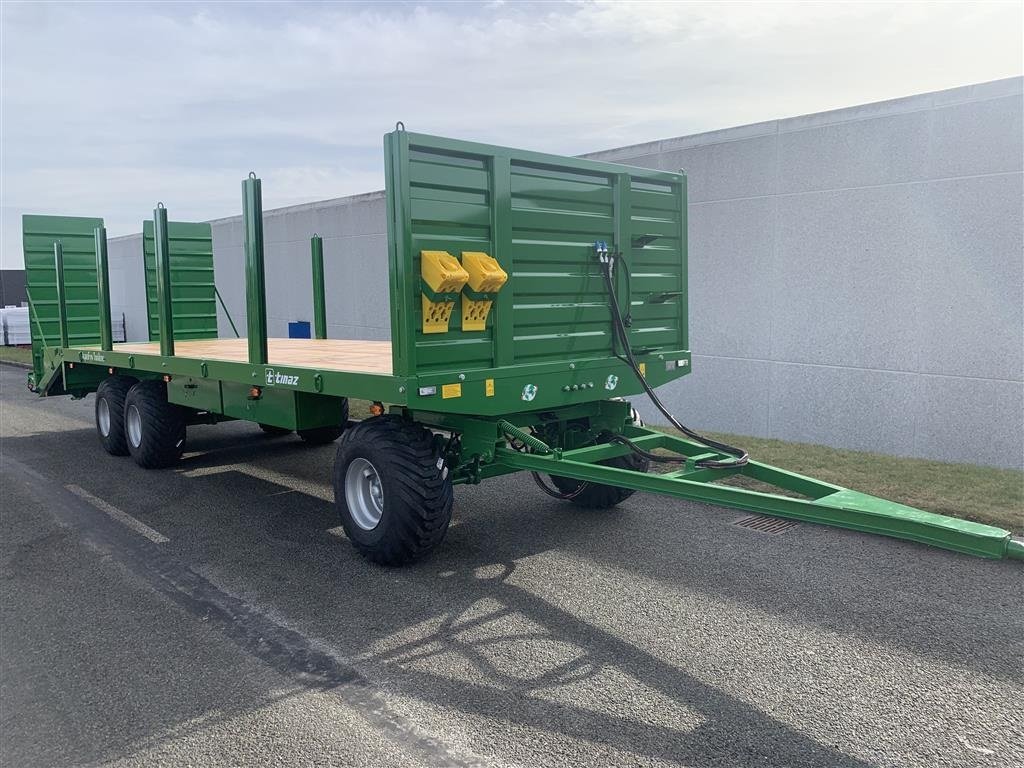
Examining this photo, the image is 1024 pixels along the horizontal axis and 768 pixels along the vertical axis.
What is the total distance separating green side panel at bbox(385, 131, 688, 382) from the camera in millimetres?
4797

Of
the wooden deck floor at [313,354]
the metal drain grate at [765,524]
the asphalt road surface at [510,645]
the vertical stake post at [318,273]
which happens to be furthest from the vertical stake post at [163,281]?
the metal drain grate at [765,524]

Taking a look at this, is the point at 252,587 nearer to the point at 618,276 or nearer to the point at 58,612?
the point at 58,612

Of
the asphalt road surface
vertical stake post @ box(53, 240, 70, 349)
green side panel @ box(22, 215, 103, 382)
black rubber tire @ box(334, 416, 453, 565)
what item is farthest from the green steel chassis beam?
green side panel @ box(22, 215, 103, 382)

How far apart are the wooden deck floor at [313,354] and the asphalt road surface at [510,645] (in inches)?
47.7

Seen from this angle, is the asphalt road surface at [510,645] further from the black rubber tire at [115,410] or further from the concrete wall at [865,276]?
the concrete wall at [865,276]

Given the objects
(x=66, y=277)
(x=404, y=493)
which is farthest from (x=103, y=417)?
(x=404, y=493)

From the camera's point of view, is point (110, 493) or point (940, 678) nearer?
point (940, 678)

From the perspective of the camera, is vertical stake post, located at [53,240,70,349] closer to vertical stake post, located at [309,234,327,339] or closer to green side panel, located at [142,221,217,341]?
green side panel, located at [142,221,217,341]

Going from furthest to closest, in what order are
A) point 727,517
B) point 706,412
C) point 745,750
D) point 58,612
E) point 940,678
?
point 706,412 → point 727,517 → point 58,612 → point 940,678 → point 745,750

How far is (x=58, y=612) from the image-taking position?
4.78 meters

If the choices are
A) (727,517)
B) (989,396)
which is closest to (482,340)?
(727,517)

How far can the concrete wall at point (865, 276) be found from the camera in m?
7.93

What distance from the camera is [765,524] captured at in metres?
6.23

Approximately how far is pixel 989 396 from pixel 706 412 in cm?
317
